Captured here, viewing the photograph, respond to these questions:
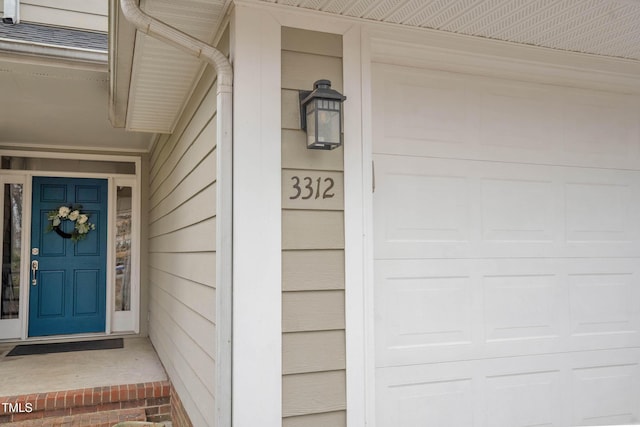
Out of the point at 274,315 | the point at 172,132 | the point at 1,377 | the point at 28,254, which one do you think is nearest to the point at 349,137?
the point at 274,315

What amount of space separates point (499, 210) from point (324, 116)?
1114 mm

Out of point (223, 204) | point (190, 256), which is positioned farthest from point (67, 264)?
point (223, 204)

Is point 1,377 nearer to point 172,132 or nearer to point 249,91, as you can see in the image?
point 172,132

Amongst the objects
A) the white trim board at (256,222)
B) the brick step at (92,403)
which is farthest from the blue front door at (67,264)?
the white trim board at (256,222)

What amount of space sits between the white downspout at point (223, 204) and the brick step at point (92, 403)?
1.97 meters

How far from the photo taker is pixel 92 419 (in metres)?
3.38

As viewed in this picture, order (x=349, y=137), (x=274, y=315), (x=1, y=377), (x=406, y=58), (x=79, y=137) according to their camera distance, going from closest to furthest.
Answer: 1. (x=274, y=315)
2. (x=349, y=137)
3. (x=406, y=58)
4. (x=1, y=377)
5. (x=79, y=137)

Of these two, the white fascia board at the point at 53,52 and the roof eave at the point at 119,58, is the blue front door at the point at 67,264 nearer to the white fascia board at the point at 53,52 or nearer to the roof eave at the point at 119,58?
the roof eave at the point at 119,58

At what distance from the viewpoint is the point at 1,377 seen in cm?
373

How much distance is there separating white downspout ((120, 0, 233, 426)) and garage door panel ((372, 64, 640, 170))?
2.33 ft

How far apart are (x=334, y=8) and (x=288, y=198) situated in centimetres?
78

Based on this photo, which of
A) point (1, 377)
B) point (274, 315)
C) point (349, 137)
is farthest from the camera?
point (1, 377)

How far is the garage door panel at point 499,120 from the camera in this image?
2.27 metres

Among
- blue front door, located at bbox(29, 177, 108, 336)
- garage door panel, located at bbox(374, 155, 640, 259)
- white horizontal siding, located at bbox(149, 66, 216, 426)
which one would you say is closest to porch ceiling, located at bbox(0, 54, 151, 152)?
blue front door, located at bbox(29, 177, 108, 336)
